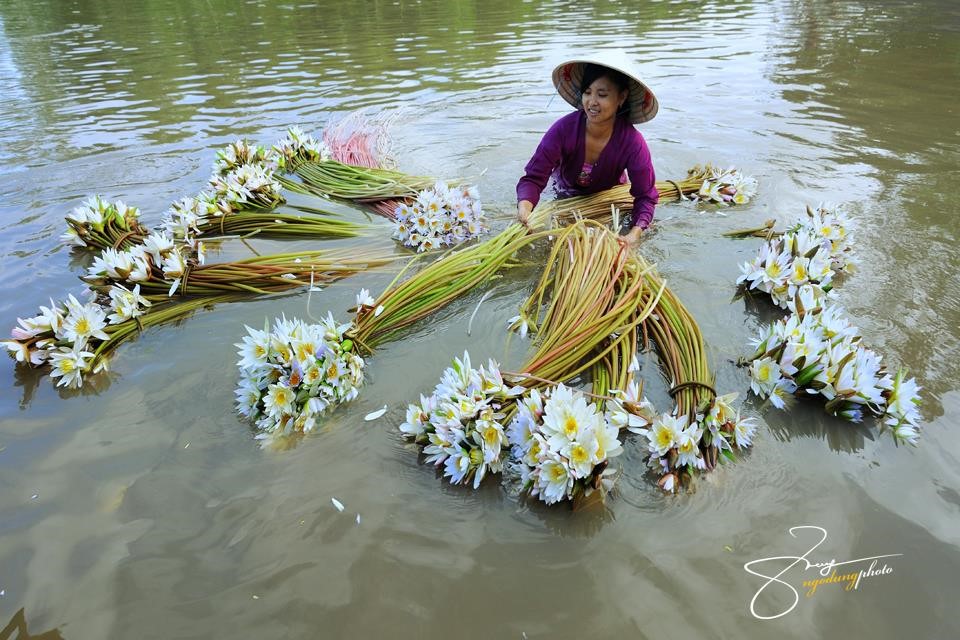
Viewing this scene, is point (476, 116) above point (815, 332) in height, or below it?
above

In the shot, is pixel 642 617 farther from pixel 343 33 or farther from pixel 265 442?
pixel 343 33

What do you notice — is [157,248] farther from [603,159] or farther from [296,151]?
[603,159]

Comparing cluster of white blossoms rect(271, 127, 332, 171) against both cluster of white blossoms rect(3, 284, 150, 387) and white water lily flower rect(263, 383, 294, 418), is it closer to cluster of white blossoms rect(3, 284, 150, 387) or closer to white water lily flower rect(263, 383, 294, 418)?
cluster of white blossoms rect(3, 284, 150, 387)

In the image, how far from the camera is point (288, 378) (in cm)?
212

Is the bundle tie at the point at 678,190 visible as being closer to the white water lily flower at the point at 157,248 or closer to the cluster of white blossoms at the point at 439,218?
the cluster of white blossoms at the point at 439,218

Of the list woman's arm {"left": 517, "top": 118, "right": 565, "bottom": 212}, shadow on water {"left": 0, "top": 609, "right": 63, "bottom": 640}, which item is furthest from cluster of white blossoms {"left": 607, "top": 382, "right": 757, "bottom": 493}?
woman's arm {"left": 517, "top": 118, "right": 565, "bottom": 212}

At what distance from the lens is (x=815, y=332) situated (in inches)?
85.7

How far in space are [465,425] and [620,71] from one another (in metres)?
2.43

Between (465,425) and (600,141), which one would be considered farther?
(600,141)

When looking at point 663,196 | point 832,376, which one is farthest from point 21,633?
point 663,196

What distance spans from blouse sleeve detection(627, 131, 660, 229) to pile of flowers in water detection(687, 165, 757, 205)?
70 centimetres

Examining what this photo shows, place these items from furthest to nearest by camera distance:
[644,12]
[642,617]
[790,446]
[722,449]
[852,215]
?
[644,12] < [852,215] < [790,446] < [722,449] < [642,617]

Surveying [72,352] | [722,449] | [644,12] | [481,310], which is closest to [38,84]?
[72,352]

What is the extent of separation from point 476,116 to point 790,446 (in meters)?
5.39
